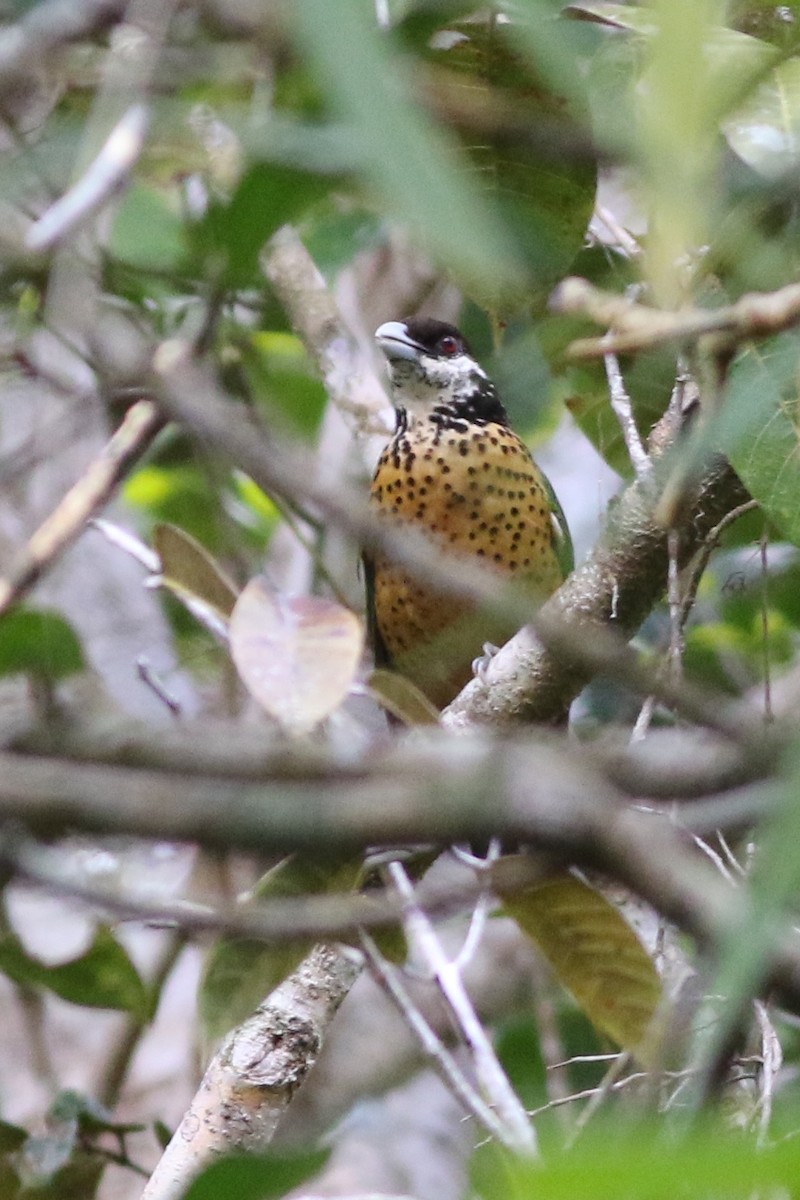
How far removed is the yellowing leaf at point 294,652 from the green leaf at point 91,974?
0.86 meters

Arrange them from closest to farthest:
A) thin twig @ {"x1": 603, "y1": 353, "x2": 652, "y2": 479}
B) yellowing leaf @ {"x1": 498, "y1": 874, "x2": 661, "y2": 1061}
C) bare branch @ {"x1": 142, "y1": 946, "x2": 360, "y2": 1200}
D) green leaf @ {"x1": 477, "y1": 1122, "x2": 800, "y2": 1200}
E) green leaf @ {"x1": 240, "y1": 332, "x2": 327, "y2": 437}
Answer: green leaf @ {"x1": 477, "y1": 1122, "x2": 800, "y2": 1200}
yellowing leaf @ {"x1": 498, "y1": 874, "x2": 661, "y2": 1061}
thin twig @ {"x1": 603, "y1": 353, "x2": 652, "y2": 479}
bare branch @ {"x1": 142, "y1": 946, "x2": 360, "y2": 1200}
green leaf @ {"x1": 240, "y1": 332, "x2": 327, "y2": 437}

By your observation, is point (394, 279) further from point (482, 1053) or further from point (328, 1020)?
point (482, 1053)

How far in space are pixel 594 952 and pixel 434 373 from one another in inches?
85.7

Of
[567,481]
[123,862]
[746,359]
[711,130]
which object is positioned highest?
[711,130]

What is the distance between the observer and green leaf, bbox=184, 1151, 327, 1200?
4.82 feet

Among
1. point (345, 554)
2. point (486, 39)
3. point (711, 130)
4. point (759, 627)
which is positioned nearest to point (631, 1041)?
point (711, 130)

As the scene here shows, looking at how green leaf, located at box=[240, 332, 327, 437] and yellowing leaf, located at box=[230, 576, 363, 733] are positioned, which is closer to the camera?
yellowing leaf, located at box=[230, 576, 363, 733]

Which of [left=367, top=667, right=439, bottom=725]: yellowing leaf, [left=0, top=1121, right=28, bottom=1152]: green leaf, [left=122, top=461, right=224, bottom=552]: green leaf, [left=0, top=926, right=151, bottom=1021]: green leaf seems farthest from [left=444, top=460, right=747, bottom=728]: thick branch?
[left=122, top=461, right=224, bottom=552]: green leaf

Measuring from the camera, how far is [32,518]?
222cm

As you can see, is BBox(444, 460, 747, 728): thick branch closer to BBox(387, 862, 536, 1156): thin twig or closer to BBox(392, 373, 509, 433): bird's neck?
BBox(387, 862, 536, 1156): thin twig

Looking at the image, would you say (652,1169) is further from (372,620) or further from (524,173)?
(372,620)

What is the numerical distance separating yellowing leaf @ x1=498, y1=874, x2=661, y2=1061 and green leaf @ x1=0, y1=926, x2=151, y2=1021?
2.68 ft

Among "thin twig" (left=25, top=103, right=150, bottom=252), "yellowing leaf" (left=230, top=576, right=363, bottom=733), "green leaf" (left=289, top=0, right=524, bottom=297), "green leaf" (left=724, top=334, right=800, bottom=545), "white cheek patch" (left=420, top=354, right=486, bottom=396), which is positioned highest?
"green leaf" (left=289, top=0, right=524, bottom=297)

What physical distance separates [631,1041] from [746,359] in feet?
2.51
